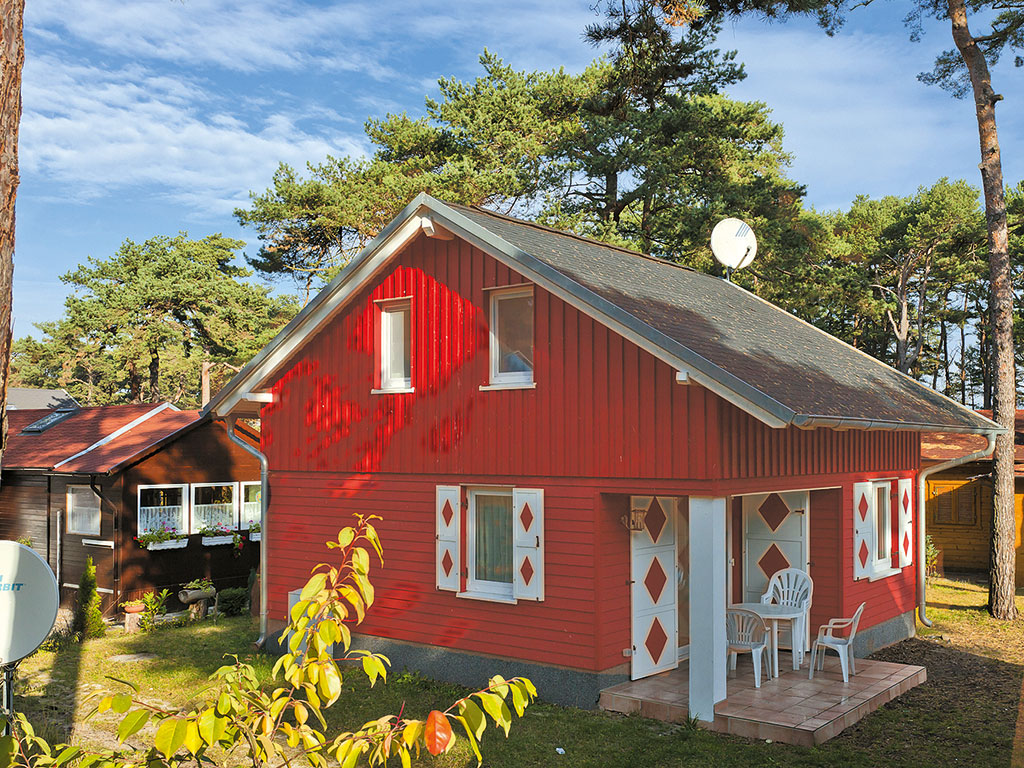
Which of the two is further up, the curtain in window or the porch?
the curtain in window

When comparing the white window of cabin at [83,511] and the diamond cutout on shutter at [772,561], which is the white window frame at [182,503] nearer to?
the white window of cabin at [83,511]

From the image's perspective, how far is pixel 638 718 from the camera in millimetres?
9367

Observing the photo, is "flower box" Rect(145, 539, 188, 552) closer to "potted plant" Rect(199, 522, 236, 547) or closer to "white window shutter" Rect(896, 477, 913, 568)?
"potted plant" Rect(199, 522, 236, 547)

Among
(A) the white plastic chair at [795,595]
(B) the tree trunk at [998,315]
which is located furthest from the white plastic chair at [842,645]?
(B) the tree trunk at [998,315]

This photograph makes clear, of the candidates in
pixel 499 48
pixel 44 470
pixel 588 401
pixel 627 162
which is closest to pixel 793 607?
pixel 588 401

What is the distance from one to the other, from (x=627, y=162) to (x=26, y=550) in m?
23.3

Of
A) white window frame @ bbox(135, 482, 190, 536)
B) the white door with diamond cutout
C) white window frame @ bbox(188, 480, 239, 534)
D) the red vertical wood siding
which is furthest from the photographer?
white window frame @ bbox(188, 480, 239, 534)

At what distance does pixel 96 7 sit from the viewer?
652 centimetres

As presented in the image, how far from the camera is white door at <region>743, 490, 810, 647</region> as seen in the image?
11.8 m

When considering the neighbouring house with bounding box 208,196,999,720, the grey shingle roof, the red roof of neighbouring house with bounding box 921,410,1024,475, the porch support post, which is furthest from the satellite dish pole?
the porch support post

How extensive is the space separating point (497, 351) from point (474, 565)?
261 cm

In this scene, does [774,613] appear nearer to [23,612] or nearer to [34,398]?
[23,612]

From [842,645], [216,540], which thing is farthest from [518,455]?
[216,540]

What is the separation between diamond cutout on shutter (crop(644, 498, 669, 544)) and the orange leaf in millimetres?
8254
